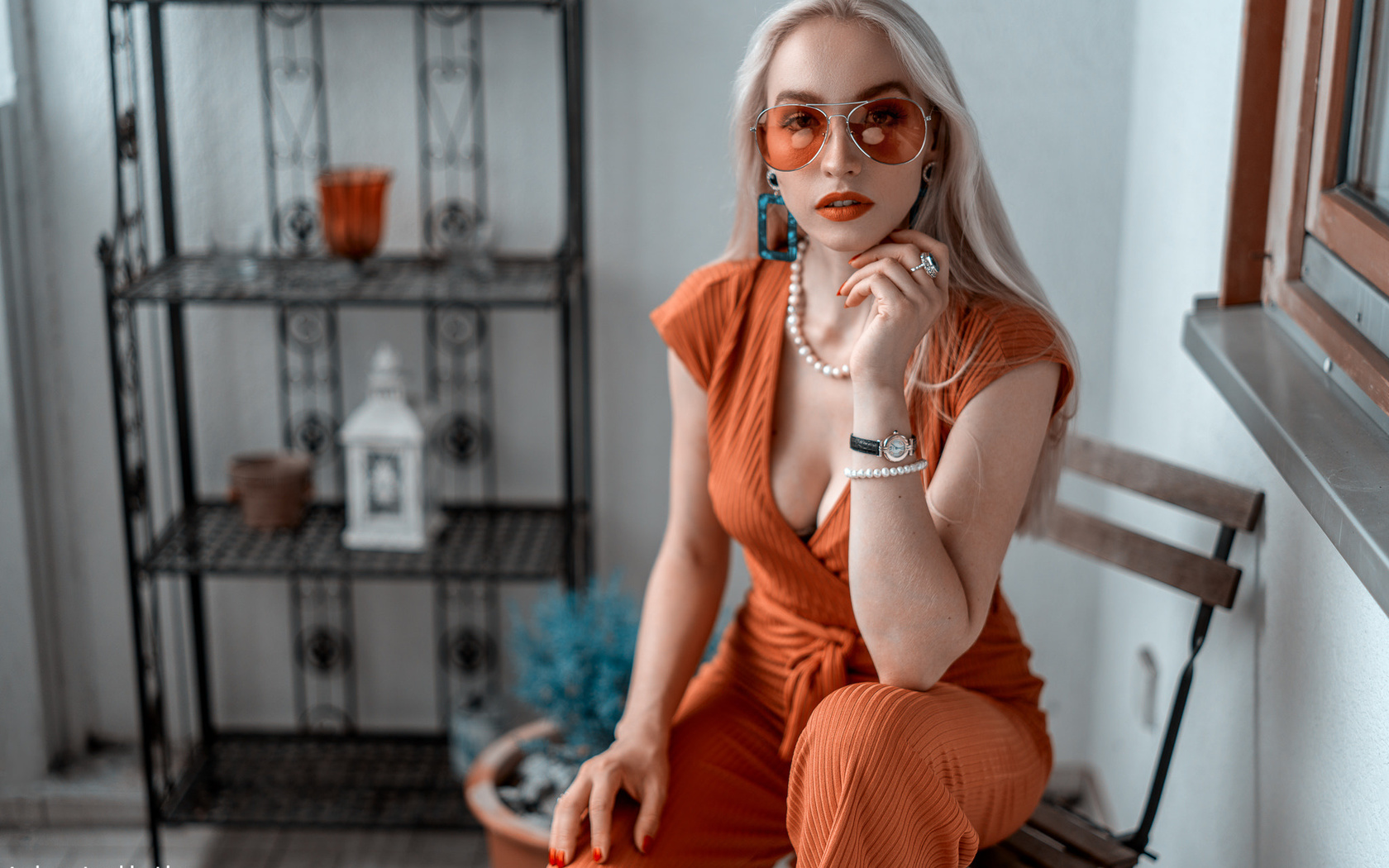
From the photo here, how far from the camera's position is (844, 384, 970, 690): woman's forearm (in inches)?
49.8

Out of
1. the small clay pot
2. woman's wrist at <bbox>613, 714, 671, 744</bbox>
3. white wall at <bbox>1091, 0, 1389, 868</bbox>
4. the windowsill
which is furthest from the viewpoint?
the small clay pot

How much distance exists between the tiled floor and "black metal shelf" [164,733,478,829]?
0.08 m

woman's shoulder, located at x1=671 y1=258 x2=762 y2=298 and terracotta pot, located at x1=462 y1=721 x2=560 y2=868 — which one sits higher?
woman's shoulder, located at x1=671 y1=258 x2=762 y2=298

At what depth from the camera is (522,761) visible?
86.4 inches

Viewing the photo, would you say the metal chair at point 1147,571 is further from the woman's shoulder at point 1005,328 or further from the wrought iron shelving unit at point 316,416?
the wrought iron shelving unit at point 316,416

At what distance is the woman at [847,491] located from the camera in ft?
4.14

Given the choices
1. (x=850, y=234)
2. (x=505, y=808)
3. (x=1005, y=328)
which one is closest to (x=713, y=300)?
(x=850, y=234)

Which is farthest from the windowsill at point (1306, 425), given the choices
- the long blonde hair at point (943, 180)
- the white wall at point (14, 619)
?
the white wall at point (14, 619)

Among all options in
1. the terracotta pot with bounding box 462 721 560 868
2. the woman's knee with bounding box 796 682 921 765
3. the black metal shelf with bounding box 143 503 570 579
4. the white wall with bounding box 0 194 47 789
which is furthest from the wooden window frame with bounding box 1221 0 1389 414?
the white wall with bounding box 0 194 47 789

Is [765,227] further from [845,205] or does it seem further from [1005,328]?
[1005,328]

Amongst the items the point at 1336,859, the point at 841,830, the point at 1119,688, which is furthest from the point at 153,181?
the point at 1336,859

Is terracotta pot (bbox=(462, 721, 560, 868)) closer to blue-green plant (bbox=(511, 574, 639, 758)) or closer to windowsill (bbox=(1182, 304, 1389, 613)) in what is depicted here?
blue-green plant (bbox=(511, 574, 639, 758))

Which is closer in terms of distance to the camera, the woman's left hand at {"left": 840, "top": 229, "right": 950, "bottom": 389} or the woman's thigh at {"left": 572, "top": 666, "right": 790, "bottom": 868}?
the woman's left hand at {"left": 840, "top": 229, "right": 950, "bottom": 389}

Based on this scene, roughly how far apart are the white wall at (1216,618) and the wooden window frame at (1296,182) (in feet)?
0.19
